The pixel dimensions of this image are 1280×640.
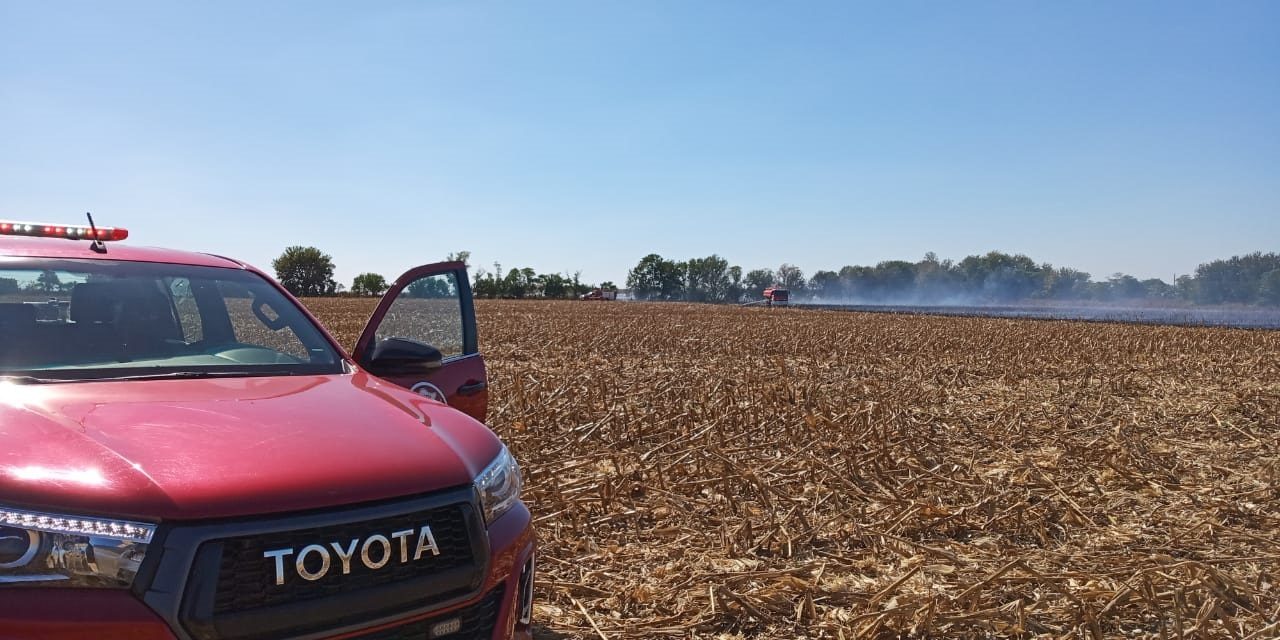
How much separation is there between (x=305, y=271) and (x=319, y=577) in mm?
103016

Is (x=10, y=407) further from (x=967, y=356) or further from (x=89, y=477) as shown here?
(x=967, y=356)

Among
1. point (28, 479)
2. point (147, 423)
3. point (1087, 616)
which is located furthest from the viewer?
point (1087, 616)

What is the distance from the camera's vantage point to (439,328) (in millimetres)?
4590

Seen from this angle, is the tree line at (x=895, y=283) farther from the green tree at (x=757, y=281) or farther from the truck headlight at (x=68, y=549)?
the truck headlight at (x=68, y=549)

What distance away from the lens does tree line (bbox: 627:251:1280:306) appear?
108 m

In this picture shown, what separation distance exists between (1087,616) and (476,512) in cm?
296

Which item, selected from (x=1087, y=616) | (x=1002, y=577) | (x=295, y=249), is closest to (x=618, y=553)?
(x=1002, y=577)

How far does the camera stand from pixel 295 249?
108938mm

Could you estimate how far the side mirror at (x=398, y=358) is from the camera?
3436mm

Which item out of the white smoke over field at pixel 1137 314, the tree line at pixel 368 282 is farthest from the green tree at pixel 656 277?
the white smoke over field at pixel 1137 314

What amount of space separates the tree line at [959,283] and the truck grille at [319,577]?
4553 inches

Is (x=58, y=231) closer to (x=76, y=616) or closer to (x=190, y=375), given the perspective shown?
(x=190, y=375)

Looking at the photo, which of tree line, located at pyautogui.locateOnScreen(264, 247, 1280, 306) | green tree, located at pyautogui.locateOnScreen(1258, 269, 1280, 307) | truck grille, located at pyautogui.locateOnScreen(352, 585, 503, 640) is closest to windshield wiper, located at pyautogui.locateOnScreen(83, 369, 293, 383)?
truck grille, located at pyautogui.locateOnScreen(352, 585, 503, 640)

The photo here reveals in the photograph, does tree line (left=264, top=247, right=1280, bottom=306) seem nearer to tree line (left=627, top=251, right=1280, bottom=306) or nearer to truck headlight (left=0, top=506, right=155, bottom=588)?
tree line (left=627, top=251, right=1280, bottom=306)
